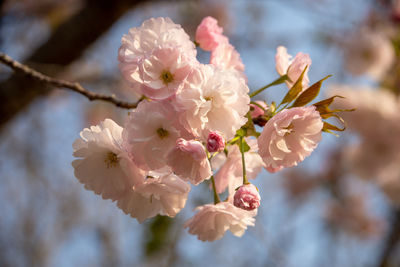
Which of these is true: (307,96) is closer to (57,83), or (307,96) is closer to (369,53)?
(57,83)

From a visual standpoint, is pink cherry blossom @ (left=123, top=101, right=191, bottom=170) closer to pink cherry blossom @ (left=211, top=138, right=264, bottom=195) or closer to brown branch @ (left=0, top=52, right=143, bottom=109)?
pink cherry blossom @ (left=211, top=138, right=264, bottom=195)

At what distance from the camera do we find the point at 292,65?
1.00m

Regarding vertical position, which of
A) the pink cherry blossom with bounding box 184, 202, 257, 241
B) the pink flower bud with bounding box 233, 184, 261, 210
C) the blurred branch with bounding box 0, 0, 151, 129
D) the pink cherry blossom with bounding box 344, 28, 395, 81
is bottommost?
the pink cherry blossom with bounding box 344, 28, 395, 81

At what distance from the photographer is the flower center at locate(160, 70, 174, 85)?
760 millimetres

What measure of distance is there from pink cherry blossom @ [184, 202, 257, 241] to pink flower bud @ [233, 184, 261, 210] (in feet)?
0.22

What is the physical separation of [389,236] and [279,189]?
8.80 ft

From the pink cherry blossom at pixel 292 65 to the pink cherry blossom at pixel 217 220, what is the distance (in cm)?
36

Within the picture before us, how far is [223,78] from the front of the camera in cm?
80

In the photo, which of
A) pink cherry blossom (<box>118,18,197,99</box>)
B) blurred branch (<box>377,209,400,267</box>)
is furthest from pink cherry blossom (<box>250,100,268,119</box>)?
blurred branch (<box>377,209,400,267</box>)

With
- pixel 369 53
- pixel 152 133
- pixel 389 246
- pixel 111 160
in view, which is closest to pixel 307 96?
pixel 152 133

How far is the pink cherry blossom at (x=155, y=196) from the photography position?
84 centimetres

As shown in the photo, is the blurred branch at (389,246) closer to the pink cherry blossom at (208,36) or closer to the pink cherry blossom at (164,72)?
the pink cherry blossom at (208,36)

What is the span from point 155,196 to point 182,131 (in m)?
0.19

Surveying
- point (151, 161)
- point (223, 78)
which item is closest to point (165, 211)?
point (151, 161)
